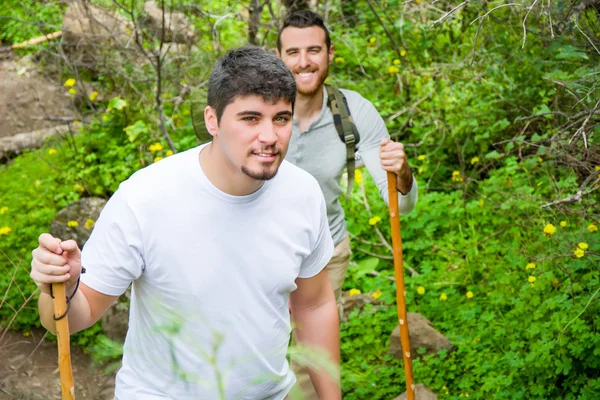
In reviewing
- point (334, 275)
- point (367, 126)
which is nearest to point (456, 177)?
point (334, 275)

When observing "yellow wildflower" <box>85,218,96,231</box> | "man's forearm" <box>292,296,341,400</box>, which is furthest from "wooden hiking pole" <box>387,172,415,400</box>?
"yellow wildflower" <box>85,218,96,231</box>

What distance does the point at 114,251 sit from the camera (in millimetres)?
2408

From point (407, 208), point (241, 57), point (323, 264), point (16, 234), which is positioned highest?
point (241, 57)

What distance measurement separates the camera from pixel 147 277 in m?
2.54

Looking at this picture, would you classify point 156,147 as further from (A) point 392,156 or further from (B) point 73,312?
(B) point 73,312

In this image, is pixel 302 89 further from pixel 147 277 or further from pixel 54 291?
pixel 54 291

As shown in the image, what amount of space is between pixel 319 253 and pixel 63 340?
3.63 ft

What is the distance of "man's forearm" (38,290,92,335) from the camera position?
2.28 meters

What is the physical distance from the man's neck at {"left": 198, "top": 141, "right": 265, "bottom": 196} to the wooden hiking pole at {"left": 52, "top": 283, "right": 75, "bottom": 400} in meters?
0.65

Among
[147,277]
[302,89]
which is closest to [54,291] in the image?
[147,277]

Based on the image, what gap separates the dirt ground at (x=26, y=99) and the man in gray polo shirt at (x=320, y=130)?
544 cm

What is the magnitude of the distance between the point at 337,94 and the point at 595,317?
1.93m

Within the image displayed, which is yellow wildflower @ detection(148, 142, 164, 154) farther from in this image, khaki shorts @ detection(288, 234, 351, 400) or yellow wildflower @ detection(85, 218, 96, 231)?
khaki shorts @ detection(288, 234, 351, 400)

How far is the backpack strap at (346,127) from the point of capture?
393 cm
